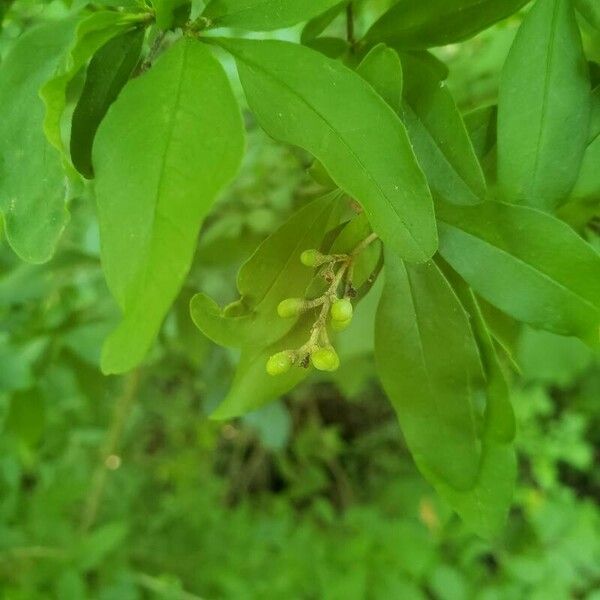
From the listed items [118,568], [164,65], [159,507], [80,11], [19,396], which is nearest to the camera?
[164,65]

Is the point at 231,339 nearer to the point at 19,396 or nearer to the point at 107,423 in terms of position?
the point at 19,396

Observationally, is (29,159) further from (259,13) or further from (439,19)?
(439,19)

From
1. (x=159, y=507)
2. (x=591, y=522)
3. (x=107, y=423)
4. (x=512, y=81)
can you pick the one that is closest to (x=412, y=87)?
(x=512, y=81)

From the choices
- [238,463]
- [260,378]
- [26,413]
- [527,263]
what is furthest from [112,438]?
[527,263]

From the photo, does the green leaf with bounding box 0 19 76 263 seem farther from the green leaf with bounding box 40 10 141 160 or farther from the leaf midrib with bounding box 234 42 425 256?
the leaf midrib with bounding box 234 42 425 256

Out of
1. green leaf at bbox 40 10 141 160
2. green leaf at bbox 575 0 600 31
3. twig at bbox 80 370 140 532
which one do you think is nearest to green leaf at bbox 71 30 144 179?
green leaf at bbox 40 10 141 160

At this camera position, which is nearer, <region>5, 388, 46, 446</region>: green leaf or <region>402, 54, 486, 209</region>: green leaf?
<region>402, 54, 486, 209</region>: green leaf
